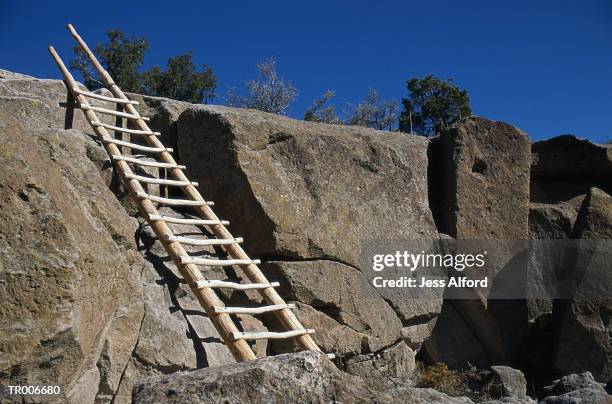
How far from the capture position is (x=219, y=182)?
8.00 meters

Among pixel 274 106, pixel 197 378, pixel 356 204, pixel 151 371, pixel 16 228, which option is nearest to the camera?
pixel 197 378

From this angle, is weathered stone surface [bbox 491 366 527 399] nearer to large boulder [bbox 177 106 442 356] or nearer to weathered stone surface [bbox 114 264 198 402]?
large boulder [bbox 177 106 442 356]

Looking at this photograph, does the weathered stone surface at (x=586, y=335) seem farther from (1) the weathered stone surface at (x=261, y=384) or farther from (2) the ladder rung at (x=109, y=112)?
(1) the weathered stone surface at (x=261, y=384)

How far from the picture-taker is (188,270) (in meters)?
6.49

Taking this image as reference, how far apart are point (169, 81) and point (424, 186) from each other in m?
17.0

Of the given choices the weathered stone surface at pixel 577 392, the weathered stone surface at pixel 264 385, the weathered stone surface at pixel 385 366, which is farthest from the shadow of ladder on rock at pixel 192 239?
the weathered stone surface at pixel 264 385

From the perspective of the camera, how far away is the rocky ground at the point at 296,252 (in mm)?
4445

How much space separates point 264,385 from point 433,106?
22.6 m

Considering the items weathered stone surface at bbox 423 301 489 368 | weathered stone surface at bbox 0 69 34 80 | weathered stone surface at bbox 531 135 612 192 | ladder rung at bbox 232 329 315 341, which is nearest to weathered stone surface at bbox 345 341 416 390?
weathered stone surface at bbox 423 301 489 368

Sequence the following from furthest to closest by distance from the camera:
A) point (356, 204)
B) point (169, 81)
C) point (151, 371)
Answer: point (169, 81) < point (356, 204) < point (151, 371)

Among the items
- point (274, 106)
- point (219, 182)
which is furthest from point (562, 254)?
point (274, 106)

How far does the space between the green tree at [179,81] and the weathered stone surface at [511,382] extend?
18035mm

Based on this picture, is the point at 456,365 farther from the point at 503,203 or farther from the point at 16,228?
the point at 16,228

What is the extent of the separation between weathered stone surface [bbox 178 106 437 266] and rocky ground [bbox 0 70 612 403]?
0.02 meters
